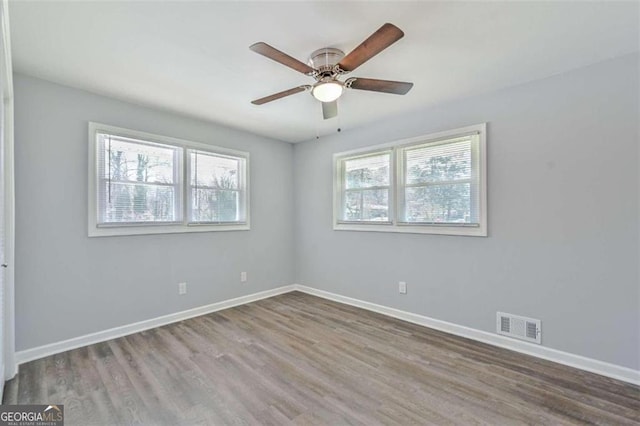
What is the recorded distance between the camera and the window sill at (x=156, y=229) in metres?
2.98

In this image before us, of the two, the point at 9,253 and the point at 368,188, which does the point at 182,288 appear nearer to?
the point at 9,253

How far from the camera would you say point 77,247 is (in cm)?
285

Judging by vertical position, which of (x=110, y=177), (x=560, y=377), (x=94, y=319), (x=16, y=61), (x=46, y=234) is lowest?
(x=560, y=377)

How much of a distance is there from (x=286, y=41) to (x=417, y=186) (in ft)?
7.21

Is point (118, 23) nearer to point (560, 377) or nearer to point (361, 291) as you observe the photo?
point (361, 291)

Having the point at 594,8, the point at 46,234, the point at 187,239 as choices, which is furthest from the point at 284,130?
the point at 594,8

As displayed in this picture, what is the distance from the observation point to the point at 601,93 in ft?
7.87

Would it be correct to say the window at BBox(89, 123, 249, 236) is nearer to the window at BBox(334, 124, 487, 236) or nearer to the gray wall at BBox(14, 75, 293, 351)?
the gray wall at BBox(14, 75, 293, 351)

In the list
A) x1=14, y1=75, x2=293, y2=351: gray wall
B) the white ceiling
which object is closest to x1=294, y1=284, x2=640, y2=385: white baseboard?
x1=14, y1=75, x2=293, y2=351: gray wall

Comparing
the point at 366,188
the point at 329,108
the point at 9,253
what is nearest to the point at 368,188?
the point at 366,188

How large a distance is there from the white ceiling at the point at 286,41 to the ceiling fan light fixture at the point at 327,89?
0.28m

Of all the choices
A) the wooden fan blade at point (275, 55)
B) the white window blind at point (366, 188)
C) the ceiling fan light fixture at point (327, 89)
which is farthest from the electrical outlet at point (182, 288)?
the wooden fan blade at point (275, 55)

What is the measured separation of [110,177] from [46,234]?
0.75 meters

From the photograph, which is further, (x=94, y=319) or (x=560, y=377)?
(x=94, y=319)
